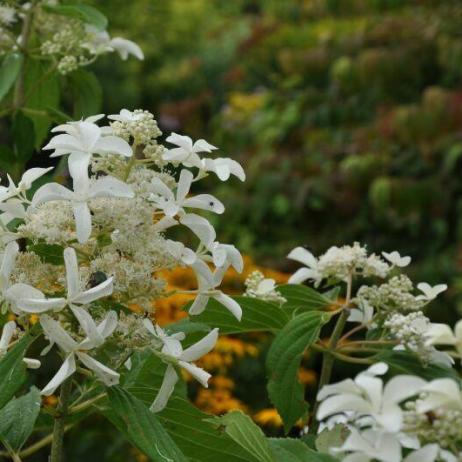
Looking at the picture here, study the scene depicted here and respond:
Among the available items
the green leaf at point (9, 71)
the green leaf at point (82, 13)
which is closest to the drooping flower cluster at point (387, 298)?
the green leaf at point (82, 13)

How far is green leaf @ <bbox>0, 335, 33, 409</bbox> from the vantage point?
3.76ft

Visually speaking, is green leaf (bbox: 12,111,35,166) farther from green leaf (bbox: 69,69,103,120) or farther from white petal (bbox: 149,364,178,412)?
white petal (bbox: 149,364,178,412)

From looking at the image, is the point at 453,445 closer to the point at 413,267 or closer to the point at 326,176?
the point at 413,267

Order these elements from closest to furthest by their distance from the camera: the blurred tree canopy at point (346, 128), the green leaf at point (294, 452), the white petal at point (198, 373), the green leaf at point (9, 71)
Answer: the green leaf at point (294, 452), the white petal at point (198, 373), the green leaf at point (9, 71), the blurred tree canopy at point (346, 128)

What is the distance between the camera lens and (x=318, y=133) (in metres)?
6.36

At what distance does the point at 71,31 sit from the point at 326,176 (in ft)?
13.1

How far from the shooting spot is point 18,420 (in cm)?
128

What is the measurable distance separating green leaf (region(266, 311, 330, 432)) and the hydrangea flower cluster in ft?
0.59

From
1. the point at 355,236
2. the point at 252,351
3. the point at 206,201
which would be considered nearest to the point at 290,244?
the point at 355,236

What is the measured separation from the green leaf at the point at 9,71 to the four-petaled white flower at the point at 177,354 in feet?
3.04

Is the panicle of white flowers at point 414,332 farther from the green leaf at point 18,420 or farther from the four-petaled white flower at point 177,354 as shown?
the green leaf at point 18,420

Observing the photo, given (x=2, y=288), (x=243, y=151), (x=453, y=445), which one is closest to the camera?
(x=453, y=445)

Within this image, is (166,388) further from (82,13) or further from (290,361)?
(82,13)

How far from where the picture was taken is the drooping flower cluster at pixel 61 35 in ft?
6.18
